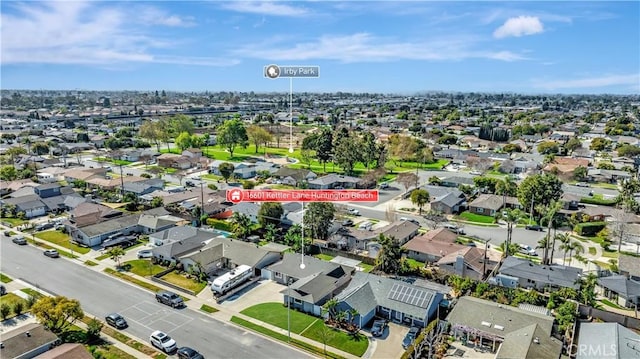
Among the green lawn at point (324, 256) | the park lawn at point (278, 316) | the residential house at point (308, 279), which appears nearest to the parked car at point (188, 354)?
the park lawn at point (278, 316)

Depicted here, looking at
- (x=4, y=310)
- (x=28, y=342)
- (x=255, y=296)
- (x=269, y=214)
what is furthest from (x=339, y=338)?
(x=4, y=310)

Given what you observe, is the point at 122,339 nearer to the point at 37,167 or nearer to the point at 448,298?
the point at 448,298

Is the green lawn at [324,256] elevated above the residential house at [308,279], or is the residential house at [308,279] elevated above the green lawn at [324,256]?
the residential house at [308,279]

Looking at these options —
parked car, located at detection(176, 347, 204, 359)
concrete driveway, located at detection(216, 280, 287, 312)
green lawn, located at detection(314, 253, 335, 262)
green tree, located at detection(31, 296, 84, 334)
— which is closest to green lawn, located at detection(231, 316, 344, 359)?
concrete driveway, located at detection(216, 280, 287, 312)

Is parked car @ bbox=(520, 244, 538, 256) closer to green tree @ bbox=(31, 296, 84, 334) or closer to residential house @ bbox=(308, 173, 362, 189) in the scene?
residential house @ bbox=(308, 173, 362, 189)

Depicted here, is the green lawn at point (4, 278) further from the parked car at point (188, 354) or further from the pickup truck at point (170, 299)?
the parked car at point (188, 354)

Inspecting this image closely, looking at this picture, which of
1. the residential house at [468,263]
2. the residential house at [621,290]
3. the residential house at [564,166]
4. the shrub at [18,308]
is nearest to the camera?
the shrub at [18,308]

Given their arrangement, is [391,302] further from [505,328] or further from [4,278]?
[4,278]
